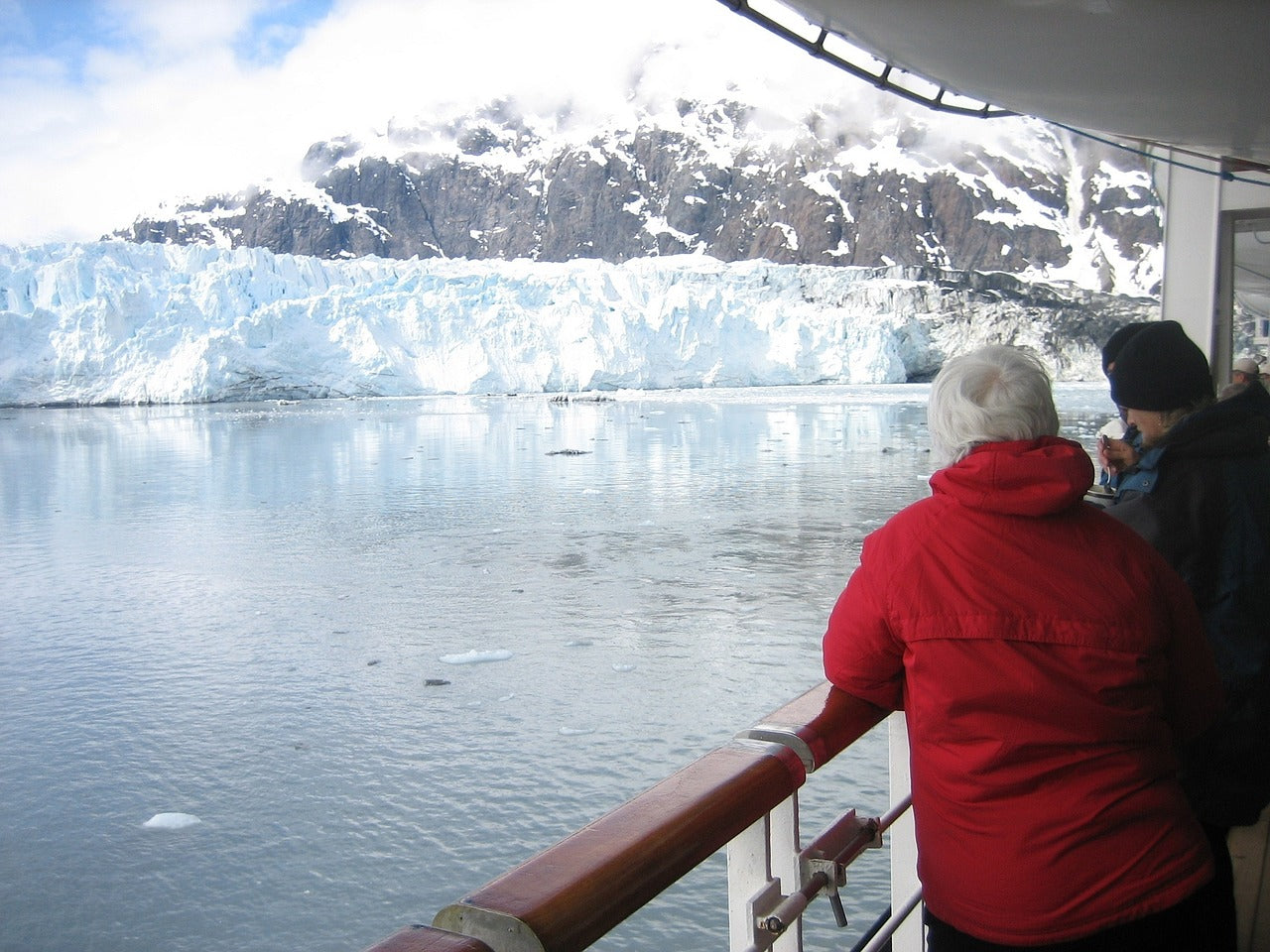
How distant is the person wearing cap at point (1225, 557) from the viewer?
1.35 meters

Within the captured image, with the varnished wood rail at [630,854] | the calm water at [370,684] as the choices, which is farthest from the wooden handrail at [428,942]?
the calm water at [370,684]

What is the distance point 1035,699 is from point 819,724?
196 mm

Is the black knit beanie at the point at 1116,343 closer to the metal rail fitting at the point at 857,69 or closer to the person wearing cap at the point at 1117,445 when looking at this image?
the person wearing cap at the point at 1117,445

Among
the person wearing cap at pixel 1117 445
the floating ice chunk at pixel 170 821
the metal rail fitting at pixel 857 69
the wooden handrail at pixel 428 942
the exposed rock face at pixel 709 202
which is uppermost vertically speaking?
the exposed rock face at pixel 709 202

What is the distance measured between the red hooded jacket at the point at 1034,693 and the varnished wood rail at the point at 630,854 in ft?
0.44

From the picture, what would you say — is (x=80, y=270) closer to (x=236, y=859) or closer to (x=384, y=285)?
(x=384, y=285)

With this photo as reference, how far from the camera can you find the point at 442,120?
11631 centimetres

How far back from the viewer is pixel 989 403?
1.02m

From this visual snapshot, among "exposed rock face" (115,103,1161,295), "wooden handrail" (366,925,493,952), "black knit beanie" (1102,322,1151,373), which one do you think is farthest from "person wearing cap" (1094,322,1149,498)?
"exposed rock face" (115,103,1161,295)

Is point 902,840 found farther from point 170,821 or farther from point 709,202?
point 709,202

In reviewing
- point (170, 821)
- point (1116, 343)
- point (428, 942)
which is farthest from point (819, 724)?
point (170, 821)

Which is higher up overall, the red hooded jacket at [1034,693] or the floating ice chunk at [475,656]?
the red hooded jacket at [1034,693]

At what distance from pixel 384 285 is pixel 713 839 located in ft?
122

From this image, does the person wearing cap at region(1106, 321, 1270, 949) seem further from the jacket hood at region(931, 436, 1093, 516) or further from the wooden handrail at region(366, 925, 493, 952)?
the wooden handrail at region(366, 925, 493, 952)
